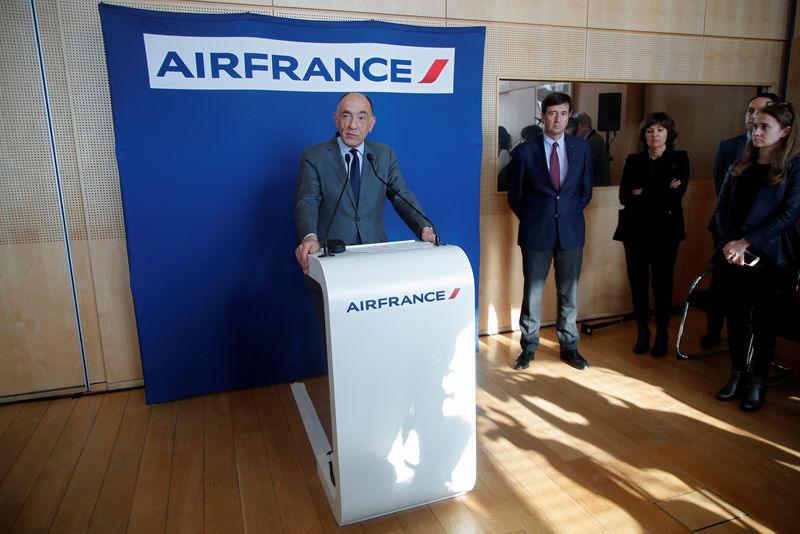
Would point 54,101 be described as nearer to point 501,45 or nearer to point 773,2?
point 501,45

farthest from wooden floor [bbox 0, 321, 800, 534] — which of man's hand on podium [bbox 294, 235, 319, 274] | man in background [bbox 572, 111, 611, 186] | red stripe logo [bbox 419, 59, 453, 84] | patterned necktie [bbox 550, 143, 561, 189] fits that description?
red stripe logo [bbox 419, 59, 453, 84]

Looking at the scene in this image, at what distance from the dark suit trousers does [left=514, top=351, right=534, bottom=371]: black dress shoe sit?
40 mm

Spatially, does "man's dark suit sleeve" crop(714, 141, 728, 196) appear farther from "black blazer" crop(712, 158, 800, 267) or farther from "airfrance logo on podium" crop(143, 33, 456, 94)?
"airfrance logo on podium" crop(143, 33, 456, 94)

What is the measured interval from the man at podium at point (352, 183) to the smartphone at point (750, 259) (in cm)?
211

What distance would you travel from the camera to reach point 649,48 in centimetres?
463

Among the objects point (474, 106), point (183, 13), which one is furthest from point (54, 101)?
point (474, 106)

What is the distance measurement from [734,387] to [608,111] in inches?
102

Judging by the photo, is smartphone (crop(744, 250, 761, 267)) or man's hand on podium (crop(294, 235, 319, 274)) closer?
man's hand on podium (crop(294, 235, 319, 274))

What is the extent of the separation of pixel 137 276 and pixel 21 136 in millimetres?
1138

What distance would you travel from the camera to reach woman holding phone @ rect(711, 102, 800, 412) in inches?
124

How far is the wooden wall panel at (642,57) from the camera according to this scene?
4.49 metres

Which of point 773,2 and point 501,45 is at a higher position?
point 773,2

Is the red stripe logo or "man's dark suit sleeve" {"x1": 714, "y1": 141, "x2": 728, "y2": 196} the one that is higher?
the red stripe logo

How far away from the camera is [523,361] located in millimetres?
3982
